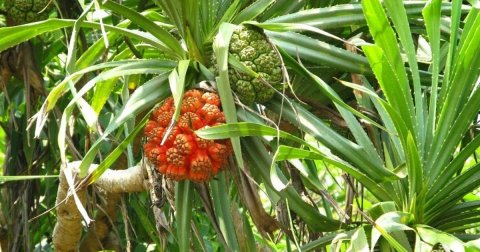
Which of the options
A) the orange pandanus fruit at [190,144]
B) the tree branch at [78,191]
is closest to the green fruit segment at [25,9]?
the tree branch at [78,191]

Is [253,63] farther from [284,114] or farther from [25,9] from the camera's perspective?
[25,9]

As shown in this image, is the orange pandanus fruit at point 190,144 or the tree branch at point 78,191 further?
the tree branch at point 78,191

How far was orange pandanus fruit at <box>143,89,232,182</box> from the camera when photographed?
161 centimetres

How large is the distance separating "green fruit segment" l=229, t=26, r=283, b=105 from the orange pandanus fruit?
51 millimetres

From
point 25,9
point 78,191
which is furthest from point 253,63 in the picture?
point 25,9

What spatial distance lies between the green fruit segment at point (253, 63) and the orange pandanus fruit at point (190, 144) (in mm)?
51

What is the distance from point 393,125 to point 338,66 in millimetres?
143

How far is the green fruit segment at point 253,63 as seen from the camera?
1640 mm

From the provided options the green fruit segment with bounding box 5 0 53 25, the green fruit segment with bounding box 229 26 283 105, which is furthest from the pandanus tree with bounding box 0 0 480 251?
the green fruit segment with bounding box 5 0 53 25

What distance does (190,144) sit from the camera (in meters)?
1.60

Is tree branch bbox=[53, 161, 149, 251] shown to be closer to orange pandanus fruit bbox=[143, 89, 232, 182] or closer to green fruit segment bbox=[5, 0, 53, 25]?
orange pandanus fruit bbox=[143, 89, 232, 182]

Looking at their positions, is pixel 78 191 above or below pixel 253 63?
below

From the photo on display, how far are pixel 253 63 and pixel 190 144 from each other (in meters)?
0.18

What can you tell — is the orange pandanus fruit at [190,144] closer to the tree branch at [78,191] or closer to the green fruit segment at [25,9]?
the tree branch at [78,191]
